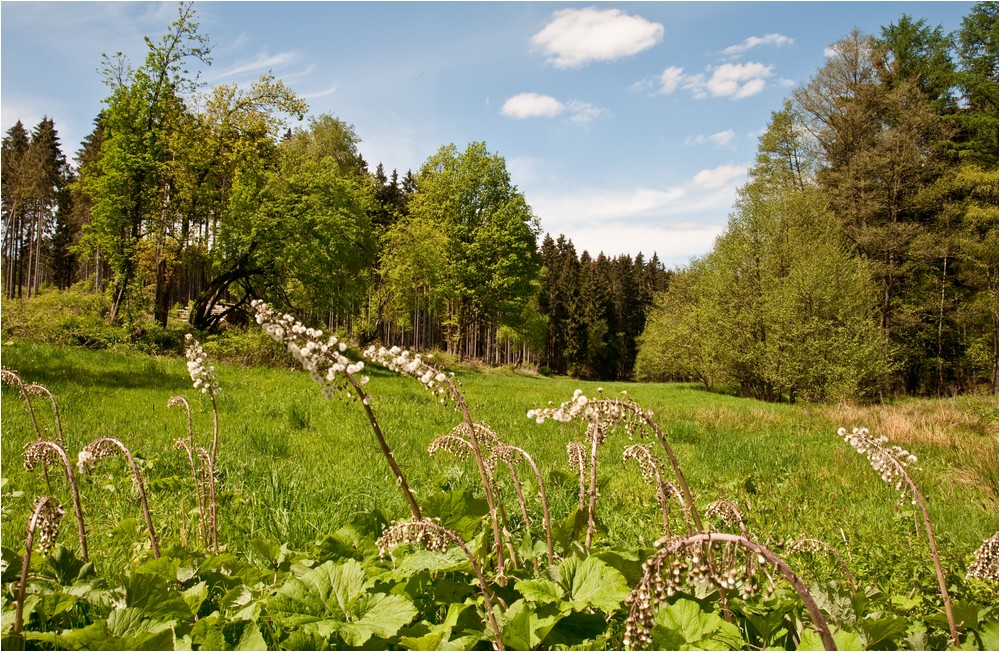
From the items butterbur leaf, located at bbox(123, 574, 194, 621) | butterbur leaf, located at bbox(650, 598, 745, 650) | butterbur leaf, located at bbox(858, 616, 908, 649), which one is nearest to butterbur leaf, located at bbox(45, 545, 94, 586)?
butterbur leaf, located at bbox(123, 574, 194, 621)

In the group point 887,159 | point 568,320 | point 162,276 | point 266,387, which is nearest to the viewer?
point 266,387

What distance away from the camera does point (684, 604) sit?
5.28ft

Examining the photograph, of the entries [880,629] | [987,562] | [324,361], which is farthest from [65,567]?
[987,562]

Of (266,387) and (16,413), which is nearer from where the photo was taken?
(16,413)

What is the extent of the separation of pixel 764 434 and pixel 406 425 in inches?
265

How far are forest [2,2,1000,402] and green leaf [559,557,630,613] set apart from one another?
70.7 ft

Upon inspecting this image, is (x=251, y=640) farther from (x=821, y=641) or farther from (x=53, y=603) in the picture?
(x=821, y=641)

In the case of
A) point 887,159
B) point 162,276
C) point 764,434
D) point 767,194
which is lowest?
point 764,434

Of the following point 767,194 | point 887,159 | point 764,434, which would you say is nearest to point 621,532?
point 764,434

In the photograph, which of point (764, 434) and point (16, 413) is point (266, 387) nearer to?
point (16, 413)

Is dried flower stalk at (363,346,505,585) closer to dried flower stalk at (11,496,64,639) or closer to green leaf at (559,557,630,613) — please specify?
green leaf at (559,557,630,613)

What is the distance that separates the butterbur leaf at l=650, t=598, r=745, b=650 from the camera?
1.54 metres

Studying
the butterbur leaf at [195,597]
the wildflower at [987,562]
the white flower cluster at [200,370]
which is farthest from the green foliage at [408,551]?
the white flower cluster at [200,370]

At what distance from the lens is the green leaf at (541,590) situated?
170 centimetres
